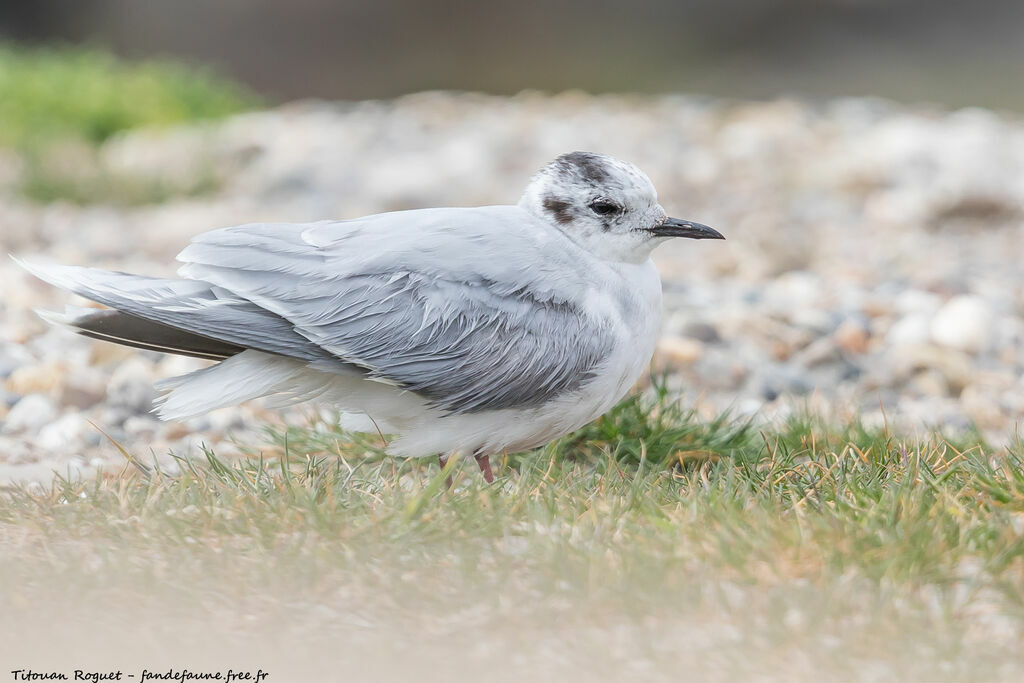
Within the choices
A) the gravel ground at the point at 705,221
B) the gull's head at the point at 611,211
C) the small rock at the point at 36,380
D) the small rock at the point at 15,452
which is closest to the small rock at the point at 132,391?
the gravel ground at the point at 705,221

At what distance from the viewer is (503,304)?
3.55 meters

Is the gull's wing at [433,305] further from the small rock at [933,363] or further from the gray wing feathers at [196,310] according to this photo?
the small rock at [933,363]

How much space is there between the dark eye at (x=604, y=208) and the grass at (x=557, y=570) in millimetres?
858

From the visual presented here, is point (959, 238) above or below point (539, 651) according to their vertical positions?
above

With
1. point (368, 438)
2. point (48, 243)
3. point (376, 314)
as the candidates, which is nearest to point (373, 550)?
point (376, 314)

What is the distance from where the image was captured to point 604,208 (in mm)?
3816

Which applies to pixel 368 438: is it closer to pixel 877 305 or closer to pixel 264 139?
pixel 877 305

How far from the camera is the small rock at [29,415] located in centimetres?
486

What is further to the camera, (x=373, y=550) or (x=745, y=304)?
(x=745, y=304)

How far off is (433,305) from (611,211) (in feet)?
2.23

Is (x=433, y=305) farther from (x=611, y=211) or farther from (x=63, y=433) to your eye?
(x=63, y=433)

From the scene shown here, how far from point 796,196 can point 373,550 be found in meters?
7.45

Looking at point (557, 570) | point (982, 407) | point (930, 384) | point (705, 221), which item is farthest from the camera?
point (705, 221)

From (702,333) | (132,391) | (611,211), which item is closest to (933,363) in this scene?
(702,333)
